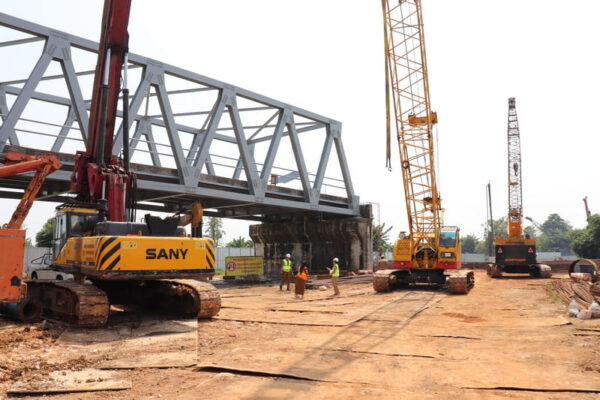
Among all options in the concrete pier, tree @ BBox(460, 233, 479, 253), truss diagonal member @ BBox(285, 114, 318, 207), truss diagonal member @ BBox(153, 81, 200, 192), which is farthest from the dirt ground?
tree @ BBox(460, 233, 479, 253)

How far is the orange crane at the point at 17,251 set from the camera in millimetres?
8492

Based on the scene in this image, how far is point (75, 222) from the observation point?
11234 millimetres

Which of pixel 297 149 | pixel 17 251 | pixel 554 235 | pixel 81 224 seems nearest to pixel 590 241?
pixel 297 149

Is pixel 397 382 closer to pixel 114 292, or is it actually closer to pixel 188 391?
pixel 188 391

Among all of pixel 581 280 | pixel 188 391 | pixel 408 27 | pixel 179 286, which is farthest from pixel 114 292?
pixel 581 280

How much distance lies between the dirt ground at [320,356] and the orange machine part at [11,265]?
2.42 ft

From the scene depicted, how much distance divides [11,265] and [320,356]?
5813 millimetres

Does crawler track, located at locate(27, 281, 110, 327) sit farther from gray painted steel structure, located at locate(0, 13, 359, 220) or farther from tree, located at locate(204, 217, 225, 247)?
tree, located at locate(204, 217, 225, 247)

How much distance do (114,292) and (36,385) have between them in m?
6.62

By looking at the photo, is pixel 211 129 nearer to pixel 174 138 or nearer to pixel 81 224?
pixel 174 138

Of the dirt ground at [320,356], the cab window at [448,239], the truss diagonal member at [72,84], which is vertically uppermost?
the truss diagonal member at [72,84]

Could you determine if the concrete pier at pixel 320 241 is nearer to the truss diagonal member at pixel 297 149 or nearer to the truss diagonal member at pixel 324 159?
the truss diagonal member at pixel 324 159

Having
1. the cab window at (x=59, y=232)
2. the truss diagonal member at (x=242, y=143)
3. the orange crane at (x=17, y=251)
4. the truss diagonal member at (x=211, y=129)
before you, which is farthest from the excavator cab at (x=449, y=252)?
the orange crane at (x=17, y=251)

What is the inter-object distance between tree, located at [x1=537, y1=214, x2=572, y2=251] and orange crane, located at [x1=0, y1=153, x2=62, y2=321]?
16551 cm
